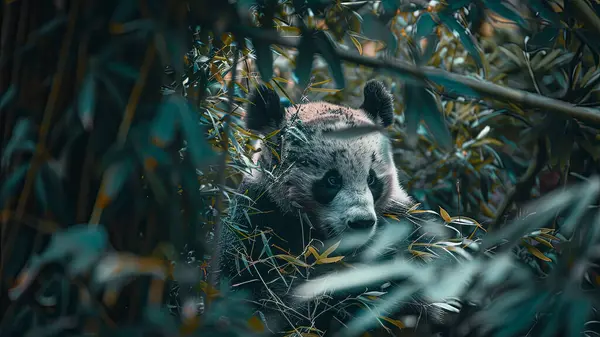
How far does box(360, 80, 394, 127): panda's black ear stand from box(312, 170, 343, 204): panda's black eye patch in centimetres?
41

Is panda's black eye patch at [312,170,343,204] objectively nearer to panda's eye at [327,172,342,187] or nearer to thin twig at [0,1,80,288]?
panda's eye at [327,172,342,187]

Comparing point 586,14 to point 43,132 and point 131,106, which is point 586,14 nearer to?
point 131,106

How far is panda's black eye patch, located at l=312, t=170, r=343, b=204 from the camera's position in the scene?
318 cm

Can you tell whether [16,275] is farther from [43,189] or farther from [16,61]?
[16,61]

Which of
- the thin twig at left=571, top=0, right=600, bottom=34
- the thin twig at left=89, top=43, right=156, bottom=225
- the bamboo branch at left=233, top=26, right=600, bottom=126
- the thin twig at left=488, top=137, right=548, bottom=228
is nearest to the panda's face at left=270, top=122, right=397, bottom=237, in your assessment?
the thin twig at left=488, top=137, right=548, bottom=228

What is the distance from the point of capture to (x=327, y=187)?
3.20m

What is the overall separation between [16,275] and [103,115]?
38cm

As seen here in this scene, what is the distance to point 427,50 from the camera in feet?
6.17

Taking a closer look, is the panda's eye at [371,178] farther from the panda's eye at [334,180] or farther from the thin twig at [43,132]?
the thin twig at [43,132]

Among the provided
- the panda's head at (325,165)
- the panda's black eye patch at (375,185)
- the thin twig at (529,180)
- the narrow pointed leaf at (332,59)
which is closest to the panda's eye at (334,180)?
the panda's head at (325,165)

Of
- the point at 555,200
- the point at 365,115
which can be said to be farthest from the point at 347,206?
the point at 555,200

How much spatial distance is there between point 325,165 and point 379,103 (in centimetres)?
48

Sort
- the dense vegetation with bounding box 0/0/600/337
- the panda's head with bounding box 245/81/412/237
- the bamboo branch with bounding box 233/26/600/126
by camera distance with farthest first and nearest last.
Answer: the panda's head with bounding box 245/81/412/237 → the bamboo branch with bounding box 233/26/600/126 → the dense vegetation with bounding box 0/0/600/337

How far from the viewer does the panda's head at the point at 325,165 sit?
3.06m
